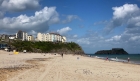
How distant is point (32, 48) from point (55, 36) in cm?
7834

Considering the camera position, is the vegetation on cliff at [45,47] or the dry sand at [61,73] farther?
the vegetation on cliff at [45,47]

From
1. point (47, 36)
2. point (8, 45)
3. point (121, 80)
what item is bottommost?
point (121, 80)

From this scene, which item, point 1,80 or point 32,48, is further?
point 32,48

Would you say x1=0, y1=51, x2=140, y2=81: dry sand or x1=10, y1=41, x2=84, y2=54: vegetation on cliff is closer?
x1=0, y1=51, x2=140, y2=81: dry sand

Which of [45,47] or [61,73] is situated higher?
[45,47]

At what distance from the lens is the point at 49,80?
1073 cm

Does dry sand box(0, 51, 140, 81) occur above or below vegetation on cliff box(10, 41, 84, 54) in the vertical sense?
below

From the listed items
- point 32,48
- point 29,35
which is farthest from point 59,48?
point 29,35

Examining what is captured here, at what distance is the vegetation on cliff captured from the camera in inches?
4449

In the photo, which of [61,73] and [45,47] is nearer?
[61,73]

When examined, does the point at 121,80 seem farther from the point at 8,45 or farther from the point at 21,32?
the point at 21,32

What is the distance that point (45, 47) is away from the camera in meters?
135

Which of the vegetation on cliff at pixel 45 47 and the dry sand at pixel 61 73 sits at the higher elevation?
the vegetation on cliff at pixel 45 47

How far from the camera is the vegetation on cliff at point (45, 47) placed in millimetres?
113000
